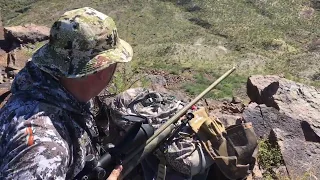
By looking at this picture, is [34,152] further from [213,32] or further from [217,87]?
[213,32]

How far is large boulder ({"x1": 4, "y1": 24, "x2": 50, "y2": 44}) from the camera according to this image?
1038 cm

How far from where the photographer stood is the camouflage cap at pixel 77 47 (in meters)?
2.50

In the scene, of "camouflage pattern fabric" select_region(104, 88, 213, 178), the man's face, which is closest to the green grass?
"camouflage pattern fabric" select_region(104, 88, 213, 178)

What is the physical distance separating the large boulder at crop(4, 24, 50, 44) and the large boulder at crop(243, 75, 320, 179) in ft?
17.3

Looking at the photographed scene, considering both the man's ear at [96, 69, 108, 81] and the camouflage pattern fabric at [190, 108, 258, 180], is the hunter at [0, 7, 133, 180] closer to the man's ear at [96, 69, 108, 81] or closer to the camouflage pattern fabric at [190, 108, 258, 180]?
the man's ear at [96, 69, 108, 81]

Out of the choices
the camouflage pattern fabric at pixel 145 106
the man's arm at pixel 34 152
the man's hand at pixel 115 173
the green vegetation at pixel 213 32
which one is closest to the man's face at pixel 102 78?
the man's arm at pixel 34 152

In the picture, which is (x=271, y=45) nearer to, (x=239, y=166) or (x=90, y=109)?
(x=239, y=166)

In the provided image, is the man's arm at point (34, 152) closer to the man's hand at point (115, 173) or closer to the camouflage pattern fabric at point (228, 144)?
the man's hand at point (115, 173)

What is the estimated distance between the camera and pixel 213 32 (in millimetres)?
15891

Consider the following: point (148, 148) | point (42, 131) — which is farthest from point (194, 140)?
point (42, 131)

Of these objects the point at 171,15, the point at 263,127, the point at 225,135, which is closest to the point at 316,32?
the point at 171,15

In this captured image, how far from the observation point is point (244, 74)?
11.6 metres

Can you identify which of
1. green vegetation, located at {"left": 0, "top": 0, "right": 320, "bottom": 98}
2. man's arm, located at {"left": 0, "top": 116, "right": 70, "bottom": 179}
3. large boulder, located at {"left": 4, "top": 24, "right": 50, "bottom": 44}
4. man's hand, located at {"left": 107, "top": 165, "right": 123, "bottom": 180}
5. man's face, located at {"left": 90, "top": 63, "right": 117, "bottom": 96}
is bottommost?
green vegetation, located at {"left": 0, "top": 0, "right": 320, "bottom": 98}

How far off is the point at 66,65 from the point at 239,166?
250cm
